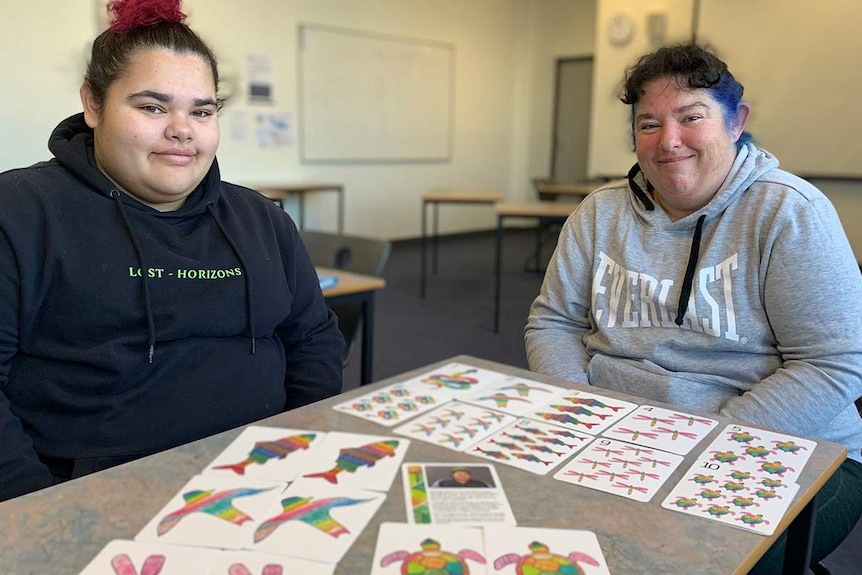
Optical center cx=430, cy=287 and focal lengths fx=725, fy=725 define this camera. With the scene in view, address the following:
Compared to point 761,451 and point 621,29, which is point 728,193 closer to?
point 761,451

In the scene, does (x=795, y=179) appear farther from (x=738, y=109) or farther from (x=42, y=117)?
(x=42, y=117)

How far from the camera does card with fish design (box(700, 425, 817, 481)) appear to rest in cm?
94

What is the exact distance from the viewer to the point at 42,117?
5.07 m

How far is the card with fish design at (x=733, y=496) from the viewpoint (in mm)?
806

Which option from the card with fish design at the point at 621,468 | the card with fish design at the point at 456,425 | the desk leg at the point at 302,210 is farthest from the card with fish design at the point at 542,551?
the desk leg at the point at 302,210

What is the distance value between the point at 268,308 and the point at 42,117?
15.1 feet

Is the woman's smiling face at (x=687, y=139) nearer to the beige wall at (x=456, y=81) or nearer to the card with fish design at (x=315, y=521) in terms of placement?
the card with fish design at (x=315, y=521)

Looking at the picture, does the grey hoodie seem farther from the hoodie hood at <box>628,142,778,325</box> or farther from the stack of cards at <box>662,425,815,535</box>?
the stack of cards at <box>662,425,815,535</box>

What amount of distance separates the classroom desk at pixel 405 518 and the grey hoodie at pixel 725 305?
36 centimetres

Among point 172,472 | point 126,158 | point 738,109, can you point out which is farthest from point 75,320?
point 738,109

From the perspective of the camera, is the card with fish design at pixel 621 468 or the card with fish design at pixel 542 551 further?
the card with fish design at pixel 621 468

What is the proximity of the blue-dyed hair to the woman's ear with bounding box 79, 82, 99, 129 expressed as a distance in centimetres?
102

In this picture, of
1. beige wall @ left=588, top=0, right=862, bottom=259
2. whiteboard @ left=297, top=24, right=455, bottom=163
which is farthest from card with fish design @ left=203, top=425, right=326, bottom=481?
whiteboard @ left=297, top=24, right=455, bottom=163

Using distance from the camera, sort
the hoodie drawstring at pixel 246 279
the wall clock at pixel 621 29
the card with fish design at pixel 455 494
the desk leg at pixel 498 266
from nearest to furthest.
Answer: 1. the card with fish design at pixel 455 494
2. the hoodie drawstring at pixel 246 279
3. the desk leg at pixel 498 266
4. the wall clock at pixel 621 29
